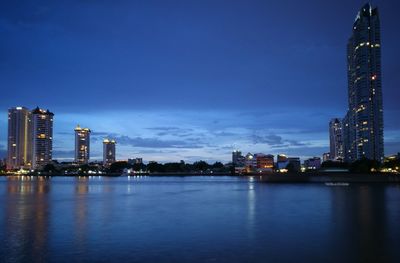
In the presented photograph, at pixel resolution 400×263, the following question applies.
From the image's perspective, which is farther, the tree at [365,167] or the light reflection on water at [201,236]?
the tree at [365,167]

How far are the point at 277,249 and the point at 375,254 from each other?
17.2 feet

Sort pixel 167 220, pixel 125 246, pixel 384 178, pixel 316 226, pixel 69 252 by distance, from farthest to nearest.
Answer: pixel 384 178 → pixel 167 220 → pixel 316 226 → pixel 125 246 → pixel 69 252

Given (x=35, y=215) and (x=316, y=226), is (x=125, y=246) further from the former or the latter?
(x=35, y=215)

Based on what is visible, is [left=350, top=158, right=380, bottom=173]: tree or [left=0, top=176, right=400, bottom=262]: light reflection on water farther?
[left=350, top=158, right=380, bottom=173]: tree

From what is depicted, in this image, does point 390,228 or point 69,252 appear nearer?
point 69,252

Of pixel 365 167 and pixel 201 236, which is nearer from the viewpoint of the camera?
pixel 201 236

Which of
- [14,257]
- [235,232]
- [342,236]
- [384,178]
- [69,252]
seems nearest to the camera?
[14,257]

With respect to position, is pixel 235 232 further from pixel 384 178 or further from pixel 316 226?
pixel 384 178

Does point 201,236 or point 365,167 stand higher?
point 365,167

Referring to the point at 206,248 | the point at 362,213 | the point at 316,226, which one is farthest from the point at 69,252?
the point at 362,213

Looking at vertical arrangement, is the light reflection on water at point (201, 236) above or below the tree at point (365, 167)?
below

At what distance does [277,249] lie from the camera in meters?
25.5

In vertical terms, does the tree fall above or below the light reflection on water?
above

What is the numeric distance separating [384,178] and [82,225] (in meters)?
123
